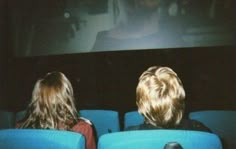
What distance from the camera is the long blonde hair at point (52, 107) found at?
167cm

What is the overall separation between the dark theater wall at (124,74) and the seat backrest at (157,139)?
10.5 feet

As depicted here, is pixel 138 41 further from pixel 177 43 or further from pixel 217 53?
pixel 217 53

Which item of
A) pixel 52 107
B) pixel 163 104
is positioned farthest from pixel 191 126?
pixel 52 107

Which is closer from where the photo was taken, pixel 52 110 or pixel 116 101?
pixel 52 110

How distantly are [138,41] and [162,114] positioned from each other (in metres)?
2.83

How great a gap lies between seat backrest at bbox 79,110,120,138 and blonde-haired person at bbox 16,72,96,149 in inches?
16.2

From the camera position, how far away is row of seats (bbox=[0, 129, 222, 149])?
1.12m

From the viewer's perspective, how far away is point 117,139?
1.13 meters

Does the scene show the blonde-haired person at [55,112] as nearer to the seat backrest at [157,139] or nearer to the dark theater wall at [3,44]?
the seat backrest at [157,139]

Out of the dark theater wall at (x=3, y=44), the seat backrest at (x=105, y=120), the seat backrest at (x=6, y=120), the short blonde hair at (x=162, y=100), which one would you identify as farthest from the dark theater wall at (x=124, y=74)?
the short blonde hair at (x=162, y=100)

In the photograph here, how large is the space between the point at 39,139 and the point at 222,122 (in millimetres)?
1190

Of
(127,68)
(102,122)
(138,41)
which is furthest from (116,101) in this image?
(102,122)

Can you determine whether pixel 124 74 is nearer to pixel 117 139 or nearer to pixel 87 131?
pixel 87 131

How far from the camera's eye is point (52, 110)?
1684 mm
